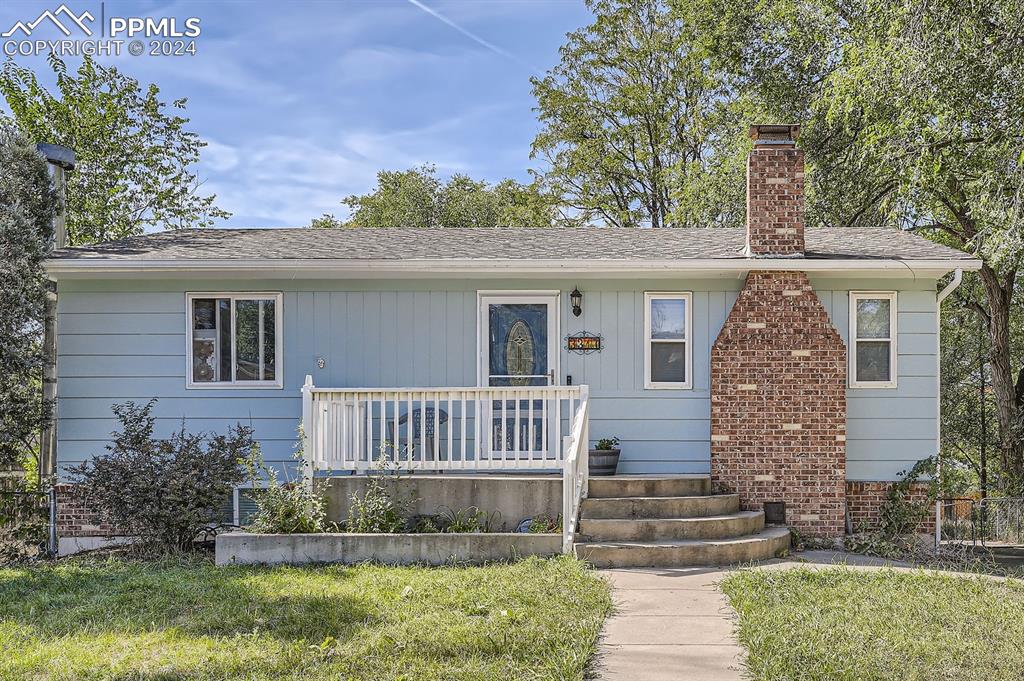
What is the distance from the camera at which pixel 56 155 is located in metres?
11.2

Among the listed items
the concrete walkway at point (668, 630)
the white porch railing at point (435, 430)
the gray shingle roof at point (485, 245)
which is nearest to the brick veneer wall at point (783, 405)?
the gray shingle roof at point (485, 245)

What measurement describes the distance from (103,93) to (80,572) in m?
15.1

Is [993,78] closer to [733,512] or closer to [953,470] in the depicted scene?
[953,470]

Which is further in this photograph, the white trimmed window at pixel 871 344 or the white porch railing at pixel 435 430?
the white trimmed window at pixel 871 344

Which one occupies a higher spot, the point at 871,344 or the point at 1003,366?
the point at 871,344

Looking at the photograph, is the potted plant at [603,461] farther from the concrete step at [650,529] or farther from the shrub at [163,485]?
the shrub at [163,485]

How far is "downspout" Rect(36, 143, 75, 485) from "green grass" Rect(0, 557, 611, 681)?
340 centimetres

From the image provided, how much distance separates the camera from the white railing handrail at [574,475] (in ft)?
25.2

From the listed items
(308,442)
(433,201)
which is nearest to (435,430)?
(308,442)

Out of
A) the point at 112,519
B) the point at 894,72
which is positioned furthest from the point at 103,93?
the point at 894,72

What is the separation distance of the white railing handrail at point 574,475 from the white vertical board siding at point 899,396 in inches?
133

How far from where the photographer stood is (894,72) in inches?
377

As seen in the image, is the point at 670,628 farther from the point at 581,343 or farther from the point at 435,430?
the point at 581,343

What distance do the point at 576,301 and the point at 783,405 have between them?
8.63 feet
